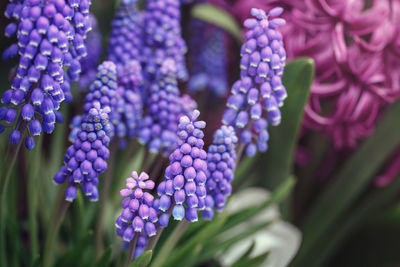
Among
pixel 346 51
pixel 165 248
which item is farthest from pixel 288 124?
pixel 165 248

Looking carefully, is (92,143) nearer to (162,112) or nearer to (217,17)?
(162,112)

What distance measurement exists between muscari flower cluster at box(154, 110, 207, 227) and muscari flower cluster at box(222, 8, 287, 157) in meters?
0.08

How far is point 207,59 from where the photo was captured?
0.60 m

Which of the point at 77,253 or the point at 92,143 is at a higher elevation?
the point at 92,143

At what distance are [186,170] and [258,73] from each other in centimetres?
10

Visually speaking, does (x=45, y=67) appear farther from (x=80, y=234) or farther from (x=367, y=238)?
(x=367, y=238)

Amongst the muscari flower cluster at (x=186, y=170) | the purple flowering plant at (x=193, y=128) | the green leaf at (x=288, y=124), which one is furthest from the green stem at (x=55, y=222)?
the green leaf at (x=288, y=124)

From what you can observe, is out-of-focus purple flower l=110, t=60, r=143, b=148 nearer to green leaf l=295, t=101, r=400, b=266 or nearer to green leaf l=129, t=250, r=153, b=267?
green leaf l=129, t=250, r=153, b=267

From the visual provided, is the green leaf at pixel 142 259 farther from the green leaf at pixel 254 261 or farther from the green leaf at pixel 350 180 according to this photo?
the green leaf at pixel 350 180

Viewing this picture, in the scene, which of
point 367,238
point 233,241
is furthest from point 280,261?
point 367,238

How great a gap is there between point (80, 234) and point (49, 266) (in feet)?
0.16

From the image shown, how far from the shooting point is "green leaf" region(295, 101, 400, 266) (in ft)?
1.95

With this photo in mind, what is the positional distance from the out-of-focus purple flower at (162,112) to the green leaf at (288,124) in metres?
0.11

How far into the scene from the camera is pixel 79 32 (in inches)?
13.4
